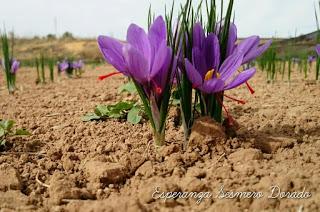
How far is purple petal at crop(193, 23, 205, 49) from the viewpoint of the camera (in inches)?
52.7

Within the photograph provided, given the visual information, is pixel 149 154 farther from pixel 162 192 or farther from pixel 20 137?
pixel 20 137

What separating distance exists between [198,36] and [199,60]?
0.08 metres

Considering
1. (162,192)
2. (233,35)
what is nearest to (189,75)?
(233,35)

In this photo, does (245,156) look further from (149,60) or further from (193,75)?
(149,60)

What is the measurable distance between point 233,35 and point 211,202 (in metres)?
0.64

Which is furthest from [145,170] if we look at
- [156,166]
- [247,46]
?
[247,46]

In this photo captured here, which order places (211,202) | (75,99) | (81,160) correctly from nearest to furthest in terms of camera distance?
(211,202)
(81,160)
(75,99)

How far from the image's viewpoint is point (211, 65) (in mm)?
1385

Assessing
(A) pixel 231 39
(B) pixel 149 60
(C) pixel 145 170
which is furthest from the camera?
(A) pixel 231 39

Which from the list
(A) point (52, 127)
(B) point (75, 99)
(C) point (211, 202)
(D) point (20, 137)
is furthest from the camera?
(B) point (75, 99)

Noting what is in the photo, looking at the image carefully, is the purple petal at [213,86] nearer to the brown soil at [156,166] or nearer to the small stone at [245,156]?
the brown soil at [156,166]

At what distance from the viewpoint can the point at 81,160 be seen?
1372 millimetres

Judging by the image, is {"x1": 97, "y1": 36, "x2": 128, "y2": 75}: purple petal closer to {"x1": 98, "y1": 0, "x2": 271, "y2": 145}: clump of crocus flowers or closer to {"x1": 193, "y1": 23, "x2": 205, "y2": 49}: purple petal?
{"x1": 98, "y1": 0, "x2": 271, "y2": 145}: clump of crocus flowers

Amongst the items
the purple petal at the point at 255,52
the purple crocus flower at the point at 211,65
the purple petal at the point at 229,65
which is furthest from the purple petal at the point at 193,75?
the purple petal at the point at 255,52
